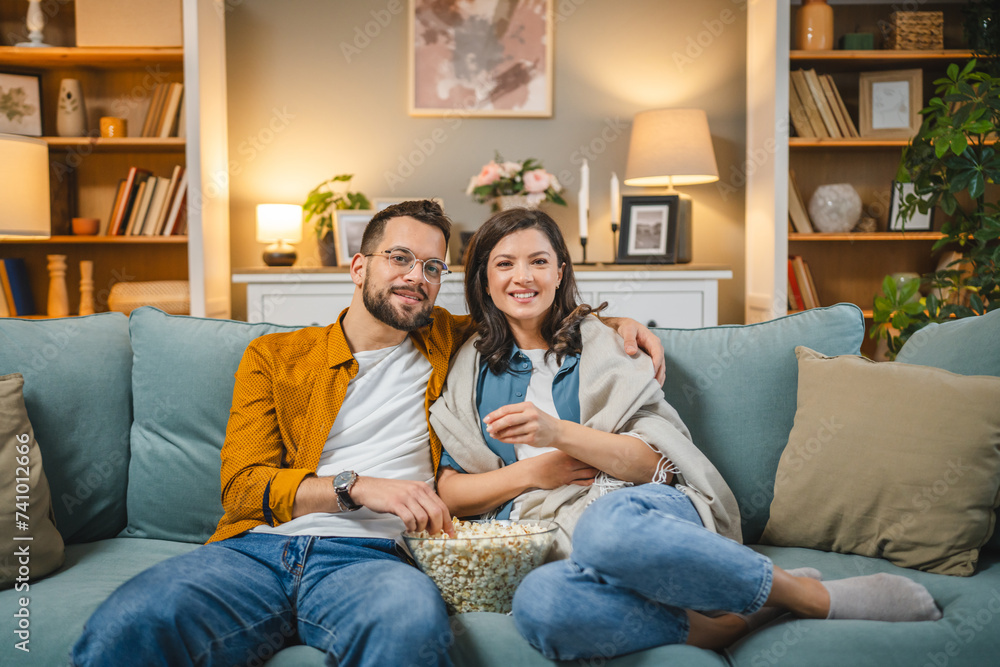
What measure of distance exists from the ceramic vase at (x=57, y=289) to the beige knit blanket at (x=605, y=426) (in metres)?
2.46

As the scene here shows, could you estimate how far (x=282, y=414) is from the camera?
140 cm

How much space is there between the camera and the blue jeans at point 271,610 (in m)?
1.03

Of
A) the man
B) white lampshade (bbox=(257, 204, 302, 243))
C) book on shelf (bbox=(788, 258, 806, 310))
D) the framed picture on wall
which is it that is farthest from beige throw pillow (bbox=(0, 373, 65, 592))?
book on shelf (bbox=(788, 258, 806, 310))

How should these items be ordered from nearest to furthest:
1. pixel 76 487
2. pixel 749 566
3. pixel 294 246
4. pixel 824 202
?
1. pixel 749 566
2. pixel 76 487
3. pixel 824 202
4. pixel 294 246

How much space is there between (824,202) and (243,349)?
8.96 feet

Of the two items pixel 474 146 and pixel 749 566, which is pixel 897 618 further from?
pixel 474 146

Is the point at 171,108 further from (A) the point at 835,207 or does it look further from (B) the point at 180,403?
(A) the point at 835,207

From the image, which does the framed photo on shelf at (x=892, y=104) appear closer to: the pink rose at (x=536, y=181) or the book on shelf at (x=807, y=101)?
the book on shelf at (x=807, y=101)

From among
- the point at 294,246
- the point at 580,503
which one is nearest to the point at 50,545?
the point at 580,503

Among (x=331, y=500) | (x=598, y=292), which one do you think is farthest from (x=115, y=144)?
(x=331, y=500)

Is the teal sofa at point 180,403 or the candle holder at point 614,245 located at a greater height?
the candle holder at point 614,245

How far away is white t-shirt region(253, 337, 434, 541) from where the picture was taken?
133 cm

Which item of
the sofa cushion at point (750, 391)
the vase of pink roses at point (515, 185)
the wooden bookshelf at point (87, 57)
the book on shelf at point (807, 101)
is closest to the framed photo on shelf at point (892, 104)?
the book on shelf at point (807, 101)

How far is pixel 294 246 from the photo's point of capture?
3471 millimetres
